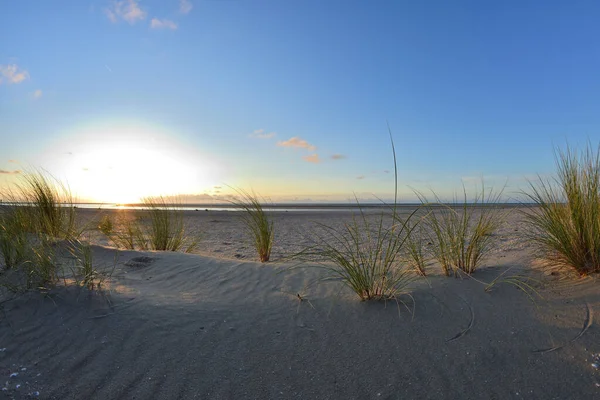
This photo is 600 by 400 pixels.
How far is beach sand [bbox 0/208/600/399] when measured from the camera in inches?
80.0

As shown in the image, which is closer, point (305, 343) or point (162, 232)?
point (305, 343)

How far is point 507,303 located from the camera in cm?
285

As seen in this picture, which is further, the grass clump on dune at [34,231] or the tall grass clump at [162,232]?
the tall grass clump at [162,232]

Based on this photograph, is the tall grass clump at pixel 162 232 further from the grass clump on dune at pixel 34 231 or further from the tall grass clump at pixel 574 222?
the tall grass clump at pixel 574 222

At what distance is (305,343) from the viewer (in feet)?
7.97

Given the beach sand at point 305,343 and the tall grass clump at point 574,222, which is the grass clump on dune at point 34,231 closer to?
the beach sand at point 305,343

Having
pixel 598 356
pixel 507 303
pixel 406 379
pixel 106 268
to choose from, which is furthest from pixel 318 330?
pixel 106 268

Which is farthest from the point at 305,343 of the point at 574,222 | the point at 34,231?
the point at 34,231

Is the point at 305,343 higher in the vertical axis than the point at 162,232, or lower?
lower

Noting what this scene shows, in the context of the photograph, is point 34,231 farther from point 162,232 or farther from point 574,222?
point 574,222

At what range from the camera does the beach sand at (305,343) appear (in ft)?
6.67

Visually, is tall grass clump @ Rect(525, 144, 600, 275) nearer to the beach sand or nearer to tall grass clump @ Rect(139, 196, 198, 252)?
the beach sand

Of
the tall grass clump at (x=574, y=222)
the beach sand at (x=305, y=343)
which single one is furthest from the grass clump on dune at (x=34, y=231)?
the tall grass clump at (x=574, y=222)

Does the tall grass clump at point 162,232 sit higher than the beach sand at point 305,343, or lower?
higher
